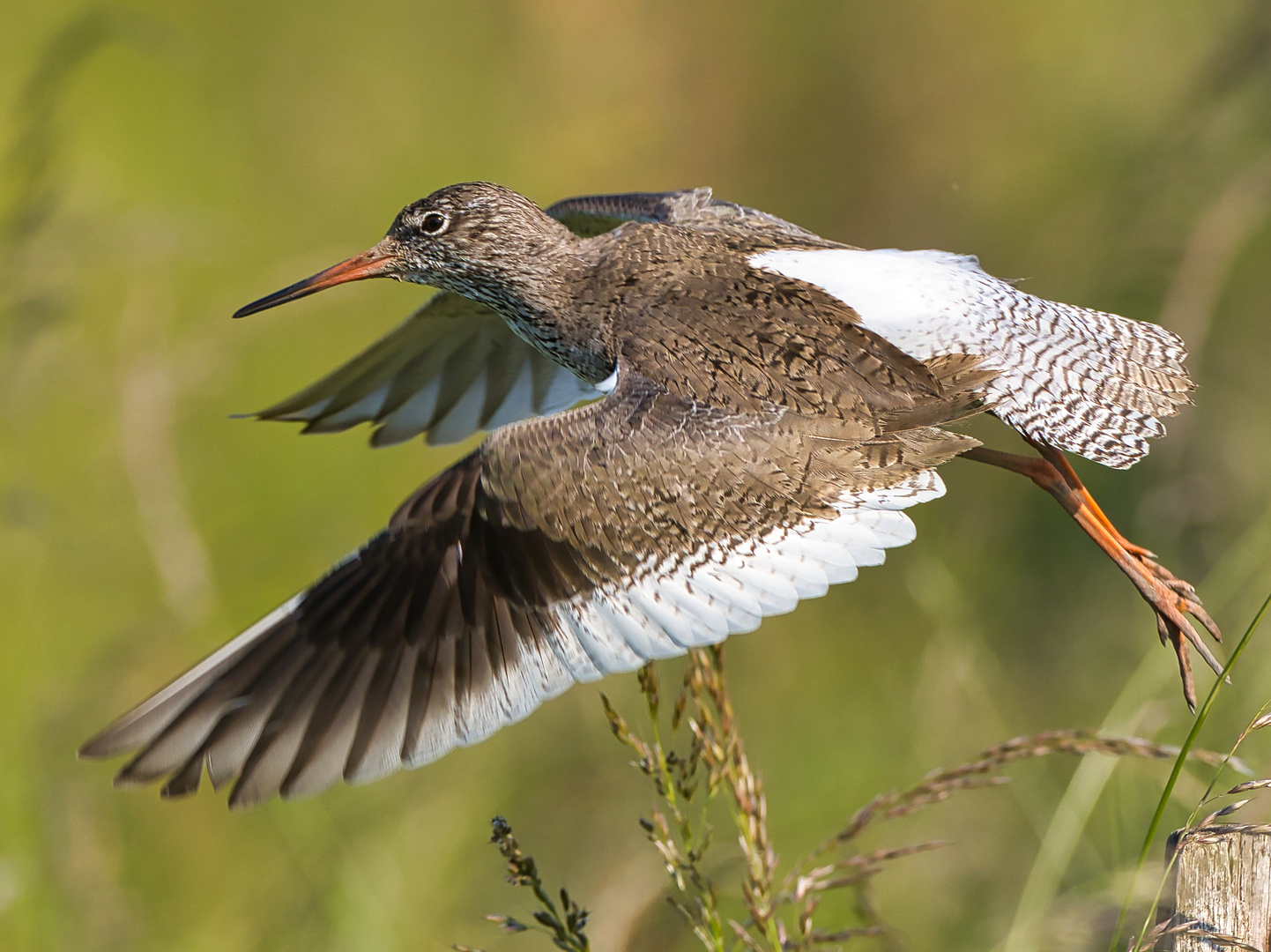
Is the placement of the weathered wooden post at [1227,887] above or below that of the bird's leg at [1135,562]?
below

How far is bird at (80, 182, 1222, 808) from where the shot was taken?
289cm

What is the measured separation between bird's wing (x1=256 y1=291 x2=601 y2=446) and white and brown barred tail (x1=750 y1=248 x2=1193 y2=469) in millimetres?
1262

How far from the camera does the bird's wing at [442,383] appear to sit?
15.3 feet

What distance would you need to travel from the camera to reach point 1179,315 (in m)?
4.24

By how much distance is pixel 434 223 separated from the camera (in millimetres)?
4180

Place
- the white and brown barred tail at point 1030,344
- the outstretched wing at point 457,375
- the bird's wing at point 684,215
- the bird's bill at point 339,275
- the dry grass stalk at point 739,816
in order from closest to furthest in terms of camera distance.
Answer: the dry grass stalk at point 739,816, the white and brown barred tail at point 1030,344, the bird's bill at point 339,275, the bird's wing at point 684,215, the outstretched wing at point 457,375

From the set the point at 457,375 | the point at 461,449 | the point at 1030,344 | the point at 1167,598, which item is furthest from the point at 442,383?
the point at 1167,598

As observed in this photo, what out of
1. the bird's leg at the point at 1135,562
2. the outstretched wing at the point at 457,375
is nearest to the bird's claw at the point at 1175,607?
the bird's leg at the point at 1135,562

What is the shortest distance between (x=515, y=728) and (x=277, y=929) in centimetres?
164

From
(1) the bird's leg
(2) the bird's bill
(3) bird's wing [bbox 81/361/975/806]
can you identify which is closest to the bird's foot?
(1) the bird's leg

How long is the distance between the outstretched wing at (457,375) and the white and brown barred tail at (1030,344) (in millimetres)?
918

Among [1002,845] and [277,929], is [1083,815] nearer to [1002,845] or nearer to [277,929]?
[1002,845]

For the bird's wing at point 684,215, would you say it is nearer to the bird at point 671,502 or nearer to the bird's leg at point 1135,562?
the bird at point 671,502

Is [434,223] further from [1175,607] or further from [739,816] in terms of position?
[1175,607]
